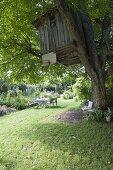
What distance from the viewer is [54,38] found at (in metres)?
15.4

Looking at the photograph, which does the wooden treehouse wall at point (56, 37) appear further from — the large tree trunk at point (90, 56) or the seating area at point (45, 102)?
the seating area at point (45, 102)

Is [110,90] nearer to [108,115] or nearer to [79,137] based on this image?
[108,115]

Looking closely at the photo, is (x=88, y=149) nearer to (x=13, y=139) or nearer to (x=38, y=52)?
(x=13, y=139)

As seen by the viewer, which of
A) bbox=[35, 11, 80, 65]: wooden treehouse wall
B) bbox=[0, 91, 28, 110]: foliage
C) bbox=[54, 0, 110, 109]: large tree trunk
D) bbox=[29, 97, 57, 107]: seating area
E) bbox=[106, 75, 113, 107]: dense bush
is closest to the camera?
bbox=[54, 0, 110, 109]: large tree trunk

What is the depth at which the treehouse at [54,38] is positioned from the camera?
1476 centimetres

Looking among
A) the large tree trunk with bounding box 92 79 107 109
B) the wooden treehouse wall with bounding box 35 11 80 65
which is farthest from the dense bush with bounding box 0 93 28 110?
the large tree trunk with bounding box 92 79 107 109

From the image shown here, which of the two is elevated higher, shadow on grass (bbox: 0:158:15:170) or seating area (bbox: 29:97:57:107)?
seating area (bbox: 29:97:57:107)

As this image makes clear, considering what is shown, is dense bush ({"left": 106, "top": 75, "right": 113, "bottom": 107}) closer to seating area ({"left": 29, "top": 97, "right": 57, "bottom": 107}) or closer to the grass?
the grass

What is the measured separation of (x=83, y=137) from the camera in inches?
460

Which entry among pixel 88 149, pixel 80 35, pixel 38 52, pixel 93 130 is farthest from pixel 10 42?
pixel 88 149

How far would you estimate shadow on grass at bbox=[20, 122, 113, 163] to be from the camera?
10007 millimetres

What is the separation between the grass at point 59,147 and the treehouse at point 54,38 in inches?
152

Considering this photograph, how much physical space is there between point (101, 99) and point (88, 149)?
549 cm

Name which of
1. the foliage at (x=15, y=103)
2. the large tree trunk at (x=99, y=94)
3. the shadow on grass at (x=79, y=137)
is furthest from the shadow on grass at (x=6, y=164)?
the foliage at (x=15, y=103)
